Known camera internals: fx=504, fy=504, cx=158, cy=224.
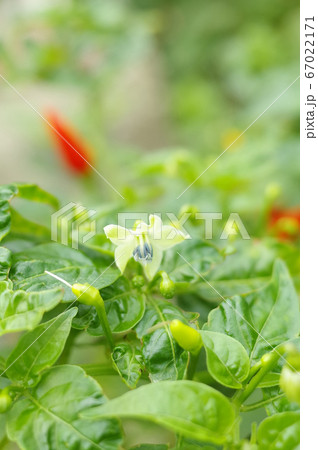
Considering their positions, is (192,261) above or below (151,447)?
above

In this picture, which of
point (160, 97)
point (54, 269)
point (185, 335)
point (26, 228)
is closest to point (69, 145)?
point (26, 228)

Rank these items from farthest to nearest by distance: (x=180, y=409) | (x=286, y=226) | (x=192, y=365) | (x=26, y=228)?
(x=286, y=226)
(x=26, y=228)
(x=192, y=365)
(x=180, y=409)

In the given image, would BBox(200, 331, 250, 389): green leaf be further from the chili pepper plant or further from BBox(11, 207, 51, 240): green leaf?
BBox(11, 207, 51, 240): green leaf

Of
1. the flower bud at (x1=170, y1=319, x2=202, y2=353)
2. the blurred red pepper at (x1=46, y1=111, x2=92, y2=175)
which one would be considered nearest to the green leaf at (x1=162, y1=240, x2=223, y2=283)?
the flower bud at (x1=170, y1=319, x2=202, y2=353)

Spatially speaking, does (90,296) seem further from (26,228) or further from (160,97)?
(160,97)
